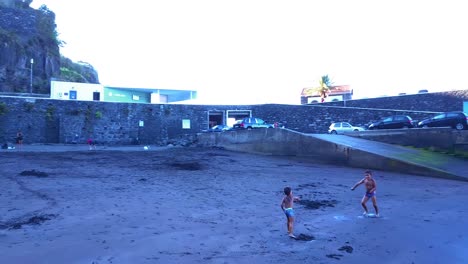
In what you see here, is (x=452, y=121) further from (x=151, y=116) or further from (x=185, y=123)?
(x=151, y=116)

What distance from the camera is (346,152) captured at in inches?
951

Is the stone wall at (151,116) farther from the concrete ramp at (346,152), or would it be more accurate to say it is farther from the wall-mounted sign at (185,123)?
the concrete ramp at (346,152)

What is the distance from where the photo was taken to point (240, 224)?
11477 millimetres

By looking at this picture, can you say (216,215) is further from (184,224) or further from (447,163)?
(447,163)

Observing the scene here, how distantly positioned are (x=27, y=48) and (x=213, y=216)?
40.8 m

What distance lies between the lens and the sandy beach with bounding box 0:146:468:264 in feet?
29.7

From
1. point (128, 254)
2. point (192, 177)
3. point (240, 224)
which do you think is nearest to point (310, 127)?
point (192, 177)

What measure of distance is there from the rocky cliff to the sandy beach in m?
25.4

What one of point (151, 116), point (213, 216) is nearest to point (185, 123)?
point (151, 116)

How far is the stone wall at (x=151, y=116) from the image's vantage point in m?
33.1


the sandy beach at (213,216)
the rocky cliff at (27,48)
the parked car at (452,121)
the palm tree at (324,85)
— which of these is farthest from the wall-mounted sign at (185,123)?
the palm tree at (324,85)

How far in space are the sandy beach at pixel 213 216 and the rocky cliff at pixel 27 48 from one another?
83.2 ft

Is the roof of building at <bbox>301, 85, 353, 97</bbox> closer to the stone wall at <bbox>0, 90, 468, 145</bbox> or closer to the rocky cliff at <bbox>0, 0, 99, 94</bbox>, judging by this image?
the stone wall at <bbox>0, 90, 468, 145</bbox>

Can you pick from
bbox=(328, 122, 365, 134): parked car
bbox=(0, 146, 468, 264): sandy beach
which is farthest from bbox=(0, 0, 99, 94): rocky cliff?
bbox=(328, 122, 365, 134): parked car
